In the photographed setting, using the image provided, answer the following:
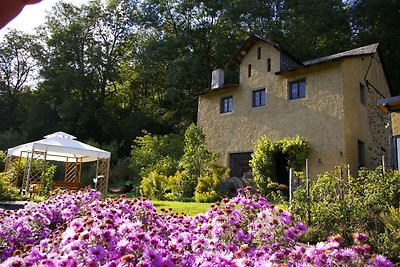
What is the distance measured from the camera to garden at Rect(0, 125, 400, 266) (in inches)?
97.1

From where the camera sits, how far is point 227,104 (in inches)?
776

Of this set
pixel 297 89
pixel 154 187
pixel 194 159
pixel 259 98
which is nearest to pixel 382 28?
pixel 297 89

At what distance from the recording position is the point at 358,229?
20.3 ft

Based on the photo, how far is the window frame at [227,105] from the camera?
1945 cm

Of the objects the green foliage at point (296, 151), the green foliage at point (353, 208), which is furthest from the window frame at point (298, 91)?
the green foliage at point (353, 208)

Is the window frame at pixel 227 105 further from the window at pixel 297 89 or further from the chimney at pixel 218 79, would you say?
the window at pixel 297 89

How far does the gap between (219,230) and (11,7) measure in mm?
3080

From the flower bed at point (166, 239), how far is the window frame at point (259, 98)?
45.1 feet

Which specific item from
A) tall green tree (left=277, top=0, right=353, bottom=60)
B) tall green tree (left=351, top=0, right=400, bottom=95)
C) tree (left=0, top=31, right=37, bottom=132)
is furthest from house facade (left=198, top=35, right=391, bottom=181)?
tree (left=0, top=31, right=37, bottom=132)

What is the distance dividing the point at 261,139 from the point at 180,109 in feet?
38.3

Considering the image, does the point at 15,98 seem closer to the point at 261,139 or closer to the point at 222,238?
the point at 261,139

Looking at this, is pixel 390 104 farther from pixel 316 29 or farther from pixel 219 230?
pixel 316 29

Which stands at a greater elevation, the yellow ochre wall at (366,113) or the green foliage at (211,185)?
the yellow ochre wall at (366,113)

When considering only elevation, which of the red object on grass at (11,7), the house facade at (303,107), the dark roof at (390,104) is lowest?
the red object on grass at (11,7)
